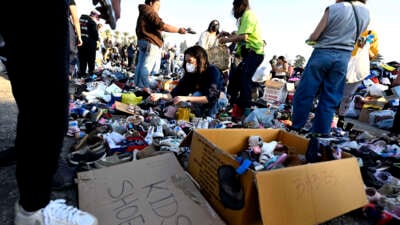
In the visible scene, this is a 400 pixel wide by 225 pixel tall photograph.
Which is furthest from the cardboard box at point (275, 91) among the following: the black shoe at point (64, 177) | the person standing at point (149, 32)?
the black shoe at point (64, 177)

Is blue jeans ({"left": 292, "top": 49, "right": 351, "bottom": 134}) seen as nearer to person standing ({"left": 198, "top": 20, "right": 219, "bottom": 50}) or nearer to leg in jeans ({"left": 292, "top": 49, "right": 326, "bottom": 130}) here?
leg in jeans ({"left": 292, "top": 49, "right": 326, "bottom": 130})

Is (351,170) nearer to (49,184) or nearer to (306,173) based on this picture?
(306,173)

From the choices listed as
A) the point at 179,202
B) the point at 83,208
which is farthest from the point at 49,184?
the point at 179,202

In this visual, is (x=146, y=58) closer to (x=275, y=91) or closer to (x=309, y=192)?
(x=275, y=91)

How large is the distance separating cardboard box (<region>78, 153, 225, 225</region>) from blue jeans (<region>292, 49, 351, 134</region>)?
155 cm

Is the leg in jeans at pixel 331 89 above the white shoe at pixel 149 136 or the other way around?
above

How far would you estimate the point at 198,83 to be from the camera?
2.52m

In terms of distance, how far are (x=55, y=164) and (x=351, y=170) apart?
1.18 m

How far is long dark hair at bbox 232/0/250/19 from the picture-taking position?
274 cm

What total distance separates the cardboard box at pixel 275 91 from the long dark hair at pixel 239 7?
2200 millimetres

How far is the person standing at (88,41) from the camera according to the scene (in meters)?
4.62

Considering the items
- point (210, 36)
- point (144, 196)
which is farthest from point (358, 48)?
point (144, 196)

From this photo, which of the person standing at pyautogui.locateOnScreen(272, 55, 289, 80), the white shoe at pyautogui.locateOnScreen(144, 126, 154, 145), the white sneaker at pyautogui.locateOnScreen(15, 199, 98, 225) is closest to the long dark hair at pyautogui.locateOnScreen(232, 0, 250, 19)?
the white shoe at pyautogui.locateOnScreen(144, 126, 154, 145)

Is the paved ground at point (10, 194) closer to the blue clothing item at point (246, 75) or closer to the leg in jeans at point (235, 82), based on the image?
the blue clothing item at point (246, 75)
